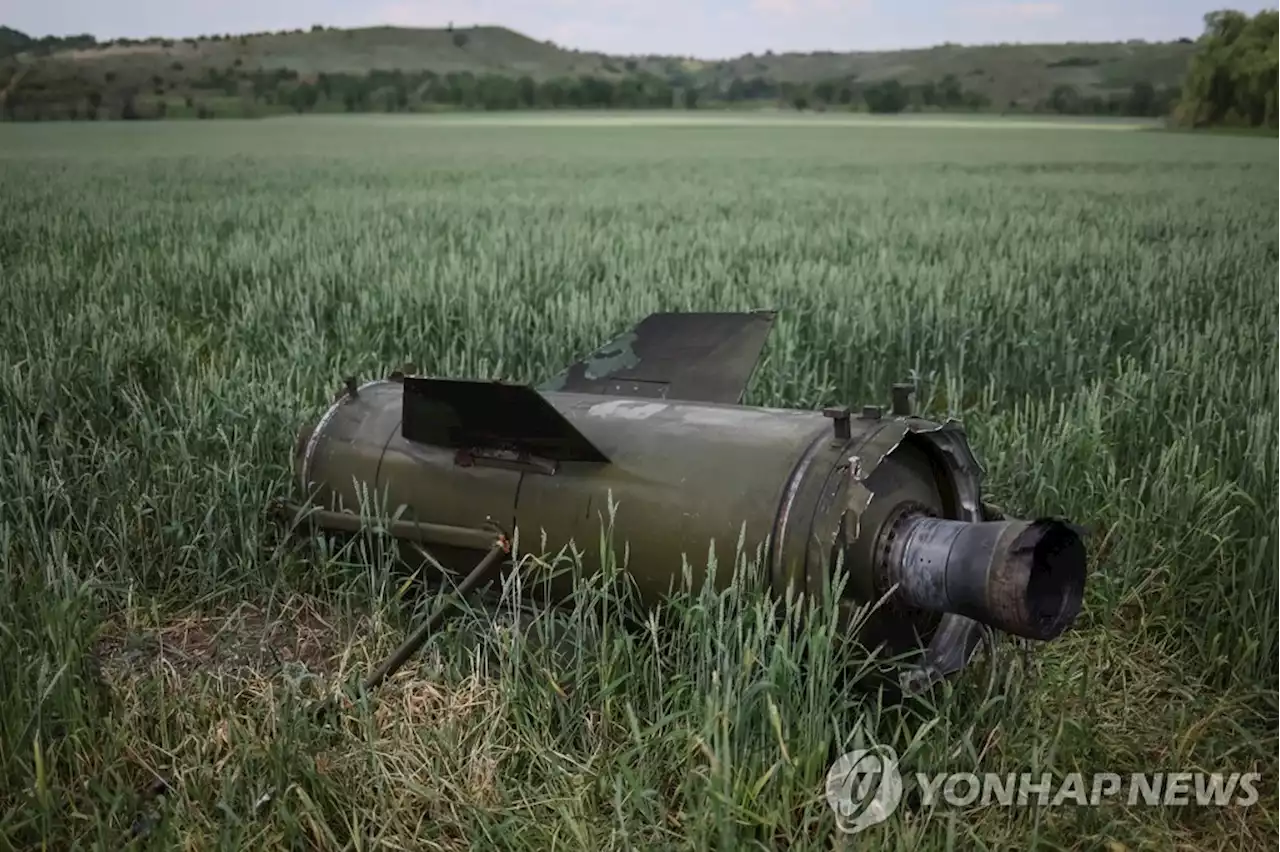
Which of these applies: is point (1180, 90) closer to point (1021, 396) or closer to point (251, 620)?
point (1021, 396)

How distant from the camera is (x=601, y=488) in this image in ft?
5.74

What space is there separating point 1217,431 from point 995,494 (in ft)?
2.10

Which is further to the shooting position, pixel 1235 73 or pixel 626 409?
pixel 1235 73

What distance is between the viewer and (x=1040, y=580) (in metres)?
1.54

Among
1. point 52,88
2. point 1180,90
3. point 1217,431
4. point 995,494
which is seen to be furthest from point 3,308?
point 1180,90

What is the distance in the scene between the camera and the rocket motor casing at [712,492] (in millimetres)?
1570

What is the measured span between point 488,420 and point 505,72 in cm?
739

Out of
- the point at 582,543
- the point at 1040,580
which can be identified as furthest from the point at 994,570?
the point at 582,543

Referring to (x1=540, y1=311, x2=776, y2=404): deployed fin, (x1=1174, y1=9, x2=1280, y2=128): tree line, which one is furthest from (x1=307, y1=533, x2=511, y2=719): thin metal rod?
(x1=1174, y1=9, x2=1280, y2=128): tree line

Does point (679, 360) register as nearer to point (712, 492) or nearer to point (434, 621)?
point (712, 492)

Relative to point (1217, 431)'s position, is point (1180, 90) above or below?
above

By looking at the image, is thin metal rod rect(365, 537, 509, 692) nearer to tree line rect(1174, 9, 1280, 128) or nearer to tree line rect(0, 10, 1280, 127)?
tree line rect(0, 10, 1280, 127)

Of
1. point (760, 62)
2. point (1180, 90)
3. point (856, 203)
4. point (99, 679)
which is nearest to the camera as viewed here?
point (99, 679)

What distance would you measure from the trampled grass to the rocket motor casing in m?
0.10
